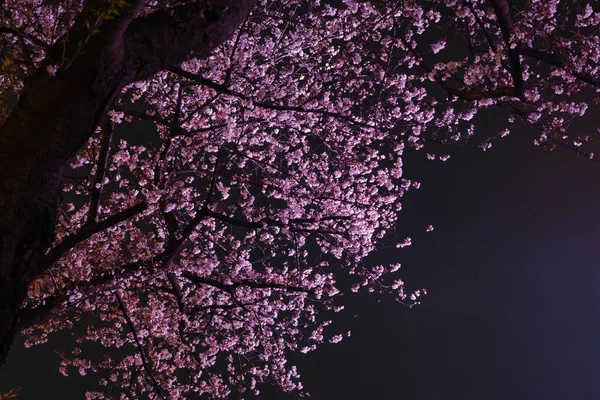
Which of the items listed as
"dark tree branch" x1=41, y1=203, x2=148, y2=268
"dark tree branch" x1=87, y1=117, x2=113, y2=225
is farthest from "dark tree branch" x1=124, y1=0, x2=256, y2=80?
"dark tree branch" x1=87, y1=117, x2=113, y2=225

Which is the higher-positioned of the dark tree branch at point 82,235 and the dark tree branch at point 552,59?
the dark tree branch at point 82,235

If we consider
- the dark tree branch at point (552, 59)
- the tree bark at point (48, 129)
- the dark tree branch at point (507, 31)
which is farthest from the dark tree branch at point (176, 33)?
the dark tree branch at point (552, 59)

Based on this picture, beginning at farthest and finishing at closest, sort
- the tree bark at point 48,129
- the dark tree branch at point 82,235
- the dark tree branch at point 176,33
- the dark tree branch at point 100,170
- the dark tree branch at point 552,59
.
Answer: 1. the dark tree branch at point 100,170
2. the dark tree branch at point 82,235
3. the dark tree branch at point 552,59
4. the dark tree branch at point 176,33
5. the tree bark at point 48,129

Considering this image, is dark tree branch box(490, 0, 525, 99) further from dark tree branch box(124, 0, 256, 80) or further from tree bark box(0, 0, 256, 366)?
tree bark box(0, 0, 256, 366)

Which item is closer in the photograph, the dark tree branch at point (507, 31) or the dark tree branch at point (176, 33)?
the dark tree branch at point (176, 33)

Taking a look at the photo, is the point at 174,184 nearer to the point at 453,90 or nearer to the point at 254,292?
the point at 254,292

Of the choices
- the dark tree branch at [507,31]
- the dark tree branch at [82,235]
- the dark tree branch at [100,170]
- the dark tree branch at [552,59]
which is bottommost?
the dark tree branch at [552,59]

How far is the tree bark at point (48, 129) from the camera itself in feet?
11.5

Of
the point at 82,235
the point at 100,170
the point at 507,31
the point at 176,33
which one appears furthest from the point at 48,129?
the point at 507,31

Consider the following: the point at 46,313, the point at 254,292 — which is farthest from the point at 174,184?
the point at 254,292

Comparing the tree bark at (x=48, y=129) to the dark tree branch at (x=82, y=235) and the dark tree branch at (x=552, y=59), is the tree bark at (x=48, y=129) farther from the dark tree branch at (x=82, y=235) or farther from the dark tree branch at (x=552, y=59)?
the dark tree branch at (x=552, y=59)

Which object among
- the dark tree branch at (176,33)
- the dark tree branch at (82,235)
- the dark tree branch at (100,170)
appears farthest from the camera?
the dark tree branch at (100,170)

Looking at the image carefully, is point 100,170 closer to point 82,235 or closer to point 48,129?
point 82,235

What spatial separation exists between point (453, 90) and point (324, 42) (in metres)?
3.87
